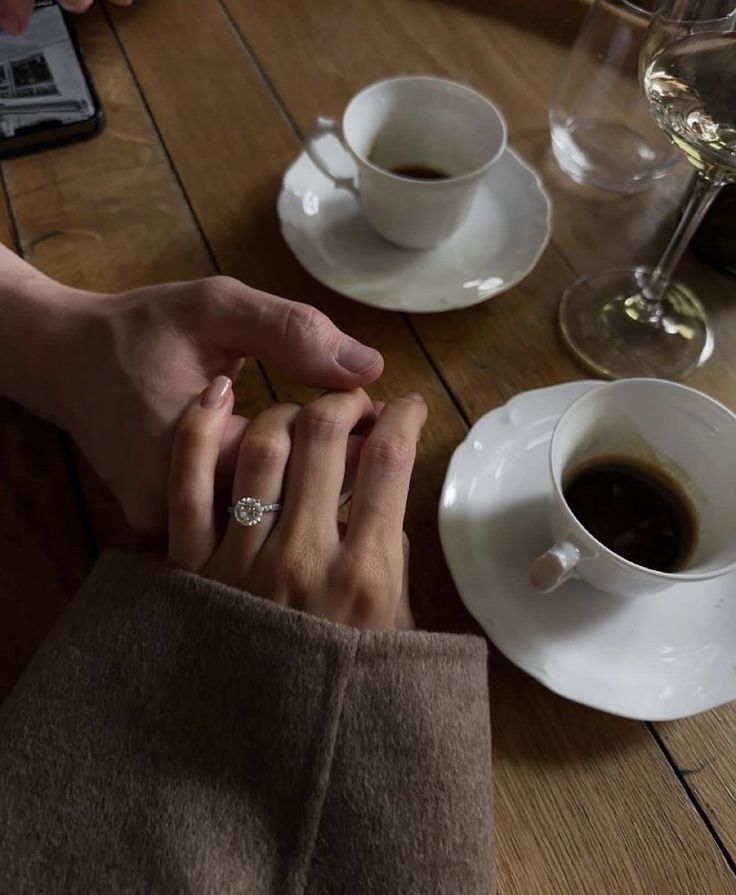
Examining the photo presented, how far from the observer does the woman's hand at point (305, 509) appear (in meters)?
0.45

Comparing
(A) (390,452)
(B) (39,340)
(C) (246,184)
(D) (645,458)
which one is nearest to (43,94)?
(C) (246,184)

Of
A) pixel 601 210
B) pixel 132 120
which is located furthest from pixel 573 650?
pixel 132 120

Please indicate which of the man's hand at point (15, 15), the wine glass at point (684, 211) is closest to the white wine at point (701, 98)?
the wine glass at point (684, 211)

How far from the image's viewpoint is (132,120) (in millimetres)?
758

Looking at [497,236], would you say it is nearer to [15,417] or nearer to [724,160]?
[724,160]

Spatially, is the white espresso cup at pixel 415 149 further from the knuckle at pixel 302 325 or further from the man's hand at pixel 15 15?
the man's hand at pixel 15 15

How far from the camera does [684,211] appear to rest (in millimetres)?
619

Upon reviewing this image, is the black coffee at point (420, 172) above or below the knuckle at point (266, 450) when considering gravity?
above

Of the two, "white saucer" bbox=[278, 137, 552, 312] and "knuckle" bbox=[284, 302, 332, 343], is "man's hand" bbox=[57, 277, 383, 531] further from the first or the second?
"white saucer" bbox=[278, 137, 552, 312]

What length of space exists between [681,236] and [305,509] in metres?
0.40

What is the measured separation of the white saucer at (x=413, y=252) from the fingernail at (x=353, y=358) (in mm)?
99

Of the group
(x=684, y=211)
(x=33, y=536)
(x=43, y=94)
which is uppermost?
(x=684, y=211)

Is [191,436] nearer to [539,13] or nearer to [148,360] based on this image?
[148,360]

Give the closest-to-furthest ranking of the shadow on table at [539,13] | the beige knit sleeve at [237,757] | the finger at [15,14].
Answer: the beige knit sleeve at [237,757], the finger at [15,14], the shadow on table at [539,13]
